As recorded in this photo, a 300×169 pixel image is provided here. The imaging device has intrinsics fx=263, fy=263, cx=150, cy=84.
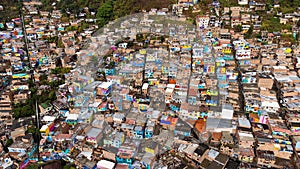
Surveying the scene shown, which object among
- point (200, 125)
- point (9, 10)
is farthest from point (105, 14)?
point (200, 125)

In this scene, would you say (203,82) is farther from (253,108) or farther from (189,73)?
(253,108)

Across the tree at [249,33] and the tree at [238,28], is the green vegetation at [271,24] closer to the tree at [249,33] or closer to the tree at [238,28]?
the tree at [249,33]

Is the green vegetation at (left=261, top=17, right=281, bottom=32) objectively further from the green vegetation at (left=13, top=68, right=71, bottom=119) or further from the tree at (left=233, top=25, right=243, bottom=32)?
the green vegetation at (left=13, top=68, right=71, bottom=119)

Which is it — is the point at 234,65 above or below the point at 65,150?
above

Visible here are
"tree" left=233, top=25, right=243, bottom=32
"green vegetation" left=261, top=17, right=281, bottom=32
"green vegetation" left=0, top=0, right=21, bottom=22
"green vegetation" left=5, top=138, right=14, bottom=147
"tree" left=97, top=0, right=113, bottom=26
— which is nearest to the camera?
"green vegetation" left=5, top=138, right=14, bottom=147

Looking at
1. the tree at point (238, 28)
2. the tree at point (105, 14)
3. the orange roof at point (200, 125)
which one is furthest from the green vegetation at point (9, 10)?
the orange roof at point (200, 125)

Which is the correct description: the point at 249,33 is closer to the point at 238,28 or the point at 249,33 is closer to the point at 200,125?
the point at 238,28

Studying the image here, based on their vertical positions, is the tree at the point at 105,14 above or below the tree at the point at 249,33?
above

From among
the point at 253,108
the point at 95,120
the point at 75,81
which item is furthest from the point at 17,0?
the point at 253,108

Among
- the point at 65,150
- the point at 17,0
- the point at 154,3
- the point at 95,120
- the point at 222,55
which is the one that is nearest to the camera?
the point at 65,150

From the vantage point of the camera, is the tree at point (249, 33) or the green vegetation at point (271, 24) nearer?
the tree at point (249, 33)

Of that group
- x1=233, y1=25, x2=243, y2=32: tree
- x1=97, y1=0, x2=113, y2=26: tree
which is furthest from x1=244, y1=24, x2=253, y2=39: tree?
x1=97, y1=0, x2=113, y2=26: tree
